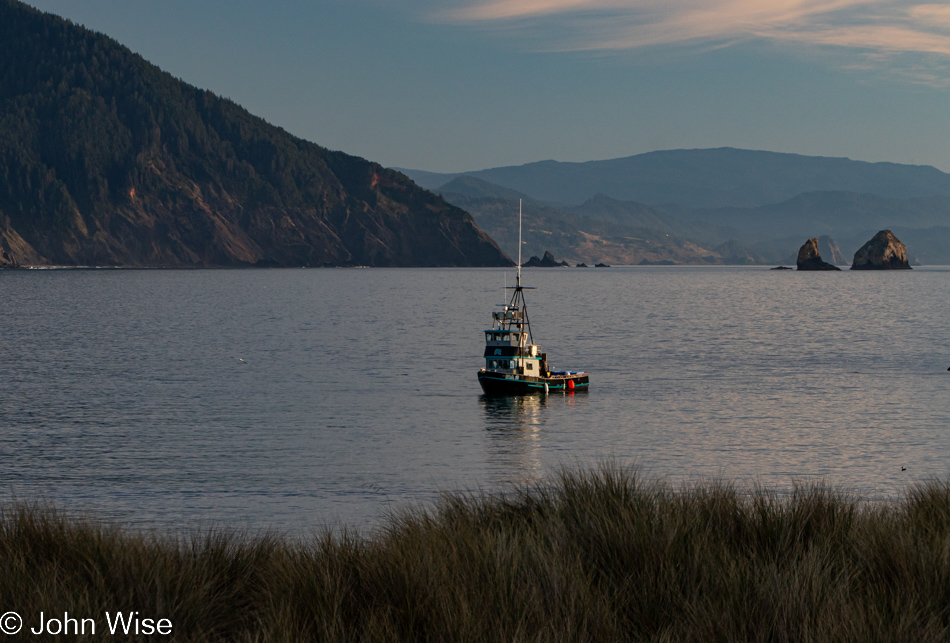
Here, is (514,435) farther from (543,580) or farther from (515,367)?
(543,580)

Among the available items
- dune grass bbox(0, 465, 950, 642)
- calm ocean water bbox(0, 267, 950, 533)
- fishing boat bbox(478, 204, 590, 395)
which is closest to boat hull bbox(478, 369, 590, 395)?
fishing boat bbox(478, 204, 590, 395)

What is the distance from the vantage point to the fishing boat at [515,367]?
152 feet

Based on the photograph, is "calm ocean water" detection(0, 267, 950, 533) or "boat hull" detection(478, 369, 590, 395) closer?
"calm ocean water" detection(0, 267, 950, 533)

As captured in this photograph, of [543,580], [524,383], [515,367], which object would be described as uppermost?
[543,580]

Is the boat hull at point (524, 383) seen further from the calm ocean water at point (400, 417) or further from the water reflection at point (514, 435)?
the calm ocean water at point (400, 417)

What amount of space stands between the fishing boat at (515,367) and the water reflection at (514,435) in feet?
1.89

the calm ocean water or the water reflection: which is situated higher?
the calm ocean water

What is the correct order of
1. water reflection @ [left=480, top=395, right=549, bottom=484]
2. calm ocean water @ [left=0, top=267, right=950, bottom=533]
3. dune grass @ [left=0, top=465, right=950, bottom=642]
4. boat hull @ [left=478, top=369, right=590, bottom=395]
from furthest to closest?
boat hull @ [left=478, top=369, right=590, bottom=395]
water reflection @ [left=480, top=395, right=549, bottom=484]
calm ocean water @ [left=0, top=267, right=950, bottom=533]
dune grass @ [left=0, top=465, right=950, bottom=642]

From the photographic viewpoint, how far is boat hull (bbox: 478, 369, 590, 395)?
46156 mm

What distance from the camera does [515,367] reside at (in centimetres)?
4756

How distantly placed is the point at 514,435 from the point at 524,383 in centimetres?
1139

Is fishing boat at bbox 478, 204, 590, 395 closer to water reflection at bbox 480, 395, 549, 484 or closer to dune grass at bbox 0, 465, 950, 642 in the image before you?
water reflection at bbox 480, 395, 549, 484

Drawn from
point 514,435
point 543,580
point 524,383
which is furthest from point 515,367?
point 543,580

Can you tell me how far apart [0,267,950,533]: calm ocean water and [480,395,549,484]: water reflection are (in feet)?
0.53
